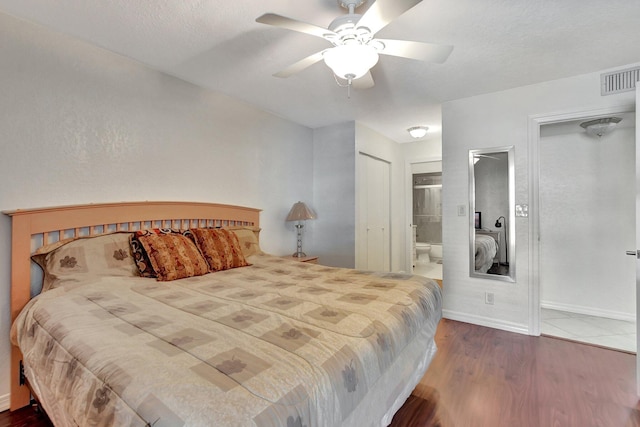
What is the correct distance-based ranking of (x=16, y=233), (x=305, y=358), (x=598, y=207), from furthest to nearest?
(x=598, y=207) → (x=16, y=233) → (x=305, y=358)

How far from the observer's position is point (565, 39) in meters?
2.12

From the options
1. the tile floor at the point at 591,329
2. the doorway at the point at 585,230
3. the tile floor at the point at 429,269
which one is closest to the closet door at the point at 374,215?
the tile floor at the point at 429,269

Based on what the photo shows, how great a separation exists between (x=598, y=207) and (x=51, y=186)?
516 cm

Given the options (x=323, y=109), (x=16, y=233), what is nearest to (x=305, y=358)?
→ (x=16, y=233)

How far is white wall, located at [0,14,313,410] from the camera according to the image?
190 centimetres

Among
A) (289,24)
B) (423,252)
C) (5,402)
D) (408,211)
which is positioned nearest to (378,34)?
(289,24)

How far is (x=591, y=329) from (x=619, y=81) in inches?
93.4

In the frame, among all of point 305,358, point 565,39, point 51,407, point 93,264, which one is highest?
point 565,39

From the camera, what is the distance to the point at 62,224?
6.68 ft

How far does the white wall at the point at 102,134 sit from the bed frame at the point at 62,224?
74mm

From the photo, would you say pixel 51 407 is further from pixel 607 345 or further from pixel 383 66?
pixel 607 345

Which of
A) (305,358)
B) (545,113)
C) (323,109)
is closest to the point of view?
(305,358)

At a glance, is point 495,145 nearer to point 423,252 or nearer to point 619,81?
point 619,81

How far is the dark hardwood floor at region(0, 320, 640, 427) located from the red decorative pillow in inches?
39.9
